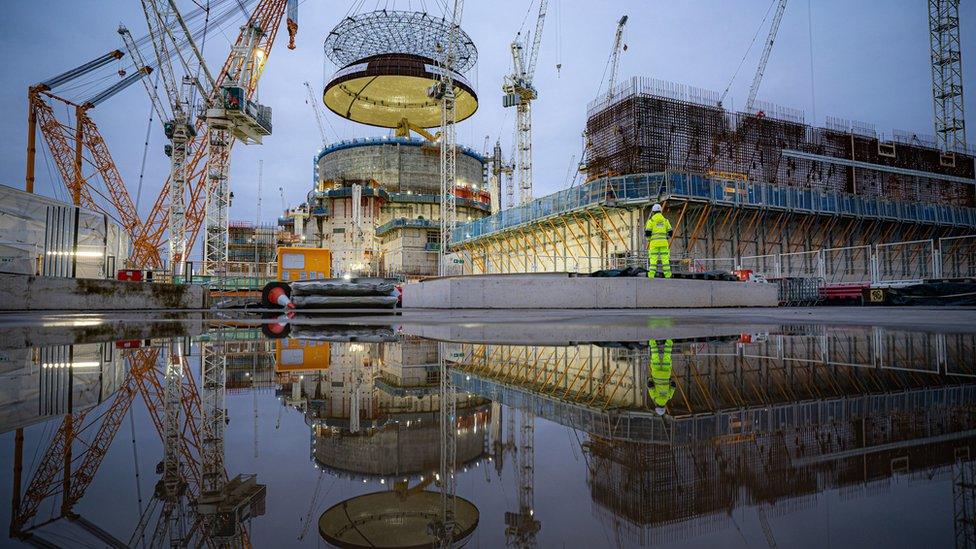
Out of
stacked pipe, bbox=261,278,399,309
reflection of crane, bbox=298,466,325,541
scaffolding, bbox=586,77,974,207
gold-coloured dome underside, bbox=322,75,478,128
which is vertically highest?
gold-coloured dome underside, bbox=322,75,478,128

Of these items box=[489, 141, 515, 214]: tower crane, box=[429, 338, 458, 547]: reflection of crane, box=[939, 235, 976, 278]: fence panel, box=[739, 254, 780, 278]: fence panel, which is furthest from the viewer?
box=[489, 141, 515, 214]: tower crane

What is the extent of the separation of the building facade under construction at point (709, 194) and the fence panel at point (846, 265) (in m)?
1.04

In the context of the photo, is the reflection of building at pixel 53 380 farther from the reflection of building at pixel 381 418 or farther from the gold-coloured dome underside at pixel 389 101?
the gold-coloured dome underside at pixel 389 101

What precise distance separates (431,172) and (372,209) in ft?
24.5

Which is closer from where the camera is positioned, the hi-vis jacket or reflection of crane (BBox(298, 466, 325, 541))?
reflection of crane (BBox(298, 466, 325, 541))

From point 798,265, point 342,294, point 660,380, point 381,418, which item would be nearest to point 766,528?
point 381,418

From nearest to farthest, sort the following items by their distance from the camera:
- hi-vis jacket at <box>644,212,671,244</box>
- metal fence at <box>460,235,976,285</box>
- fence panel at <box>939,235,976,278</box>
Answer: hi-vis jacket at <box>644,212,671,244</box> → metal fence at <box>460,235,976,285</box> → fence panel at <box>939,235,976,278</box>

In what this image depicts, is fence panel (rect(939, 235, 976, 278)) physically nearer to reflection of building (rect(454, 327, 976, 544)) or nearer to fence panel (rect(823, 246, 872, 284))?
fence panel (rect(823, 246, 872, 284))

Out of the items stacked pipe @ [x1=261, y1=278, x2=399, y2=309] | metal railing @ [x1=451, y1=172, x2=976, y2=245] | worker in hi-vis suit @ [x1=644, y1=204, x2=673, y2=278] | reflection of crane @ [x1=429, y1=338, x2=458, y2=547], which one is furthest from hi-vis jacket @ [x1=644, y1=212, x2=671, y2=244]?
reflection of crane @ [x1=429, y1=338, x2=458, y2=547]

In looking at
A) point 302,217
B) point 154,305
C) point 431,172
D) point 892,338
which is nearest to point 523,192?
point 431,172

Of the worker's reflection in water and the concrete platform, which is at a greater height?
the concrete platform

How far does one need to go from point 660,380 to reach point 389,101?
5488 centimetres

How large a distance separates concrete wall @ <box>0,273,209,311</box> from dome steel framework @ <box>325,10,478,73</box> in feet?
129

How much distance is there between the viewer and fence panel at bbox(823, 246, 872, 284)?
30.2m
